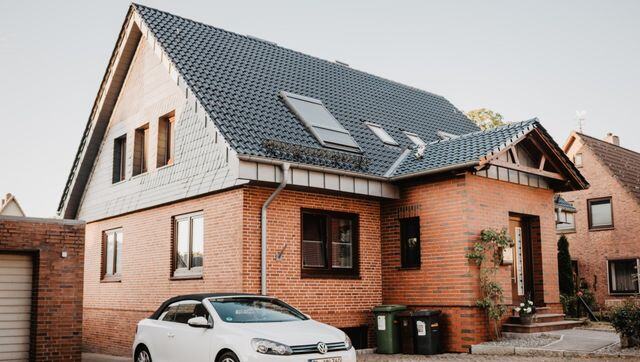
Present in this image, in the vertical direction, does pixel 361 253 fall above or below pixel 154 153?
below

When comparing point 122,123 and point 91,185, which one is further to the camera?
point 91,185

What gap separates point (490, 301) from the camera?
13.9m

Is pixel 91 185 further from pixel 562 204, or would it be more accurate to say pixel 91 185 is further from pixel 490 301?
pixel 562 204

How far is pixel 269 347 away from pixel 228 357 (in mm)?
650

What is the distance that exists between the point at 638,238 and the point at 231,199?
19.3 m

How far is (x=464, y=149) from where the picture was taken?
49.3 ft

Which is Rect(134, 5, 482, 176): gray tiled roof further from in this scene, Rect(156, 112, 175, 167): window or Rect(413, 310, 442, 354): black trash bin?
Rect(413, 310, 442, 354): black trash bin

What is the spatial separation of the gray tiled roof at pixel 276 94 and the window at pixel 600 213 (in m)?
8.88

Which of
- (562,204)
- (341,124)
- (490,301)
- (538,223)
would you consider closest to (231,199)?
(341,124)

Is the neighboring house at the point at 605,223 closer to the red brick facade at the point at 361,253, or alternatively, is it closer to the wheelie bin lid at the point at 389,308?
the red brick facade at the point at 361,253

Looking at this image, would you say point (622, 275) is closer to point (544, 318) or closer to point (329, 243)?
point (544, 318)

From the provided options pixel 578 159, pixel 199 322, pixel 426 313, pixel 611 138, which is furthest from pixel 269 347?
pixel 611 138

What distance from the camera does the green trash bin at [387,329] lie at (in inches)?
563

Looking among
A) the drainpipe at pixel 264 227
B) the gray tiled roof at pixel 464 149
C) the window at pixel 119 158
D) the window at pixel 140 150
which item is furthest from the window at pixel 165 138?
the gray tiled roof at pixel 464 149
